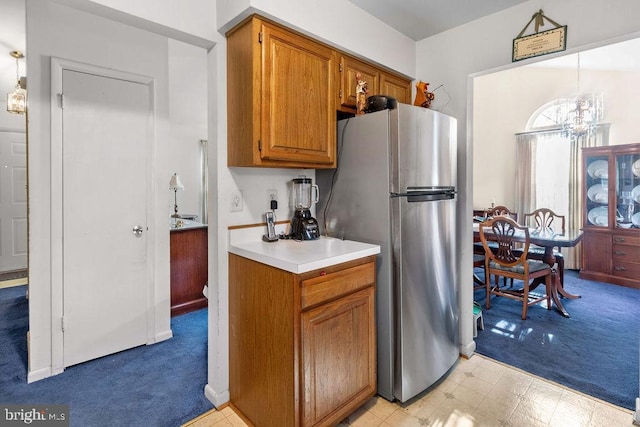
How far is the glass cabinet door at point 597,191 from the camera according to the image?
14.0ft

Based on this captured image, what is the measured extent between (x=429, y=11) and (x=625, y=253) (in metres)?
4.12

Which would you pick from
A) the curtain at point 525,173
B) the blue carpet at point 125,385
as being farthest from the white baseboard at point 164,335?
the curtain at point 525,173

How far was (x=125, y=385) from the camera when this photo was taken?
6.81 ft

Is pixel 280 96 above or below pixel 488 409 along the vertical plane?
above

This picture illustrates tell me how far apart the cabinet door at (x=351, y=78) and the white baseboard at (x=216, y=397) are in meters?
1.89

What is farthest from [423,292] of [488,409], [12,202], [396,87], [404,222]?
[12,202]

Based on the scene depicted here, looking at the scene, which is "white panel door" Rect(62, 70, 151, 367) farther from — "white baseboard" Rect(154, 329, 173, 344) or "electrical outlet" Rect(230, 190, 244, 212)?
"electrical outlet" Rect(230, 190, 244, 212)

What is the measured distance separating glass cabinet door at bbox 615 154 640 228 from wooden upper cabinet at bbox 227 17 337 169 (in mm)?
4256

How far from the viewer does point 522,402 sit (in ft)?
6.29

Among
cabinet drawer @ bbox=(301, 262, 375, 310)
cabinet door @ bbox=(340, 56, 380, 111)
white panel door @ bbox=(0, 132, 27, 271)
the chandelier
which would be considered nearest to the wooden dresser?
cabinet door @ bbox=(340, 56, 380, 111)

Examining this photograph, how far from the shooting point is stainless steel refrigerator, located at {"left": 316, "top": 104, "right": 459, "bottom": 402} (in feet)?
6.00

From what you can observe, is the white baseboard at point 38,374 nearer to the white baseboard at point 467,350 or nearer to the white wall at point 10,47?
the white wall at point 10,47

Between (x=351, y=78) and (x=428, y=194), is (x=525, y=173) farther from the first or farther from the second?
(x=351, y=78)

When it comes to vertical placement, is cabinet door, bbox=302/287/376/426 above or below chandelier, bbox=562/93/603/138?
below
